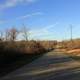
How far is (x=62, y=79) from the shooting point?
16219mm

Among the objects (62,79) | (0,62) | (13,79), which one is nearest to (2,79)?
(13,79)

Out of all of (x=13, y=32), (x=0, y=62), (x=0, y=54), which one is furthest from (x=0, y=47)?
(x=13, y=32)

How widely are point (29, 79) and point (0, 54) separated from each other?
19.7 metres

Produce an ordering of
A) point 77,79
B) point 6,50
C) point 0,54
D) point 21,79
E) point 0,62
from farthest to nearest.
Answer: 1. point 6,50
2. point 0,54
3. point 0,62
4. point 21,79
5. point 77,79

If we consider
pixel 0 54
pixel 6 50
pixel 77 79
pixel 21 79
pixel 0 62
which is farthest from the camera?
pixel 6 50

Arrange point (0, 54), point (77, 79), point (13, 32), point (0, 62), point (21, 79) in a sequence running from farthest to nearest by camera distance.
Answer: point (13, 32) → point (0, 54) → point (0, 62) → point (21, 79) → point (77, 79)

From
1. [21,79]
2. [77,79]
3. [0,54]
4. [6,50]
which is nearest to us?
[77,79]

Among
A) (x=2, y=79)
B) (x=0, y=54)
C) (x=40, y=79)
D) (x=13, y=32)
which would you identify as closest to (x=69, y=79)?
(x=40, y=79)

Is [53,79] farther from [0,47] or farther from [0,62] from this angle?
[0,47]

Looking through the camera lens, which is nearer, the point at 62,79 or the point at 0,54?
the point at 62,79

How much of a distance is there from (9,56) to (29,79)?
24974 mm

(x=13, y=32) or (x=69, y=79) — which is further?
(x=13, y=32)

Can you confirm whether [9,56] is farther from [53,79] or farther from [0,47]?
[53,79]

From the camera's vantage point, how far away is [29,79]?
16781 mm
